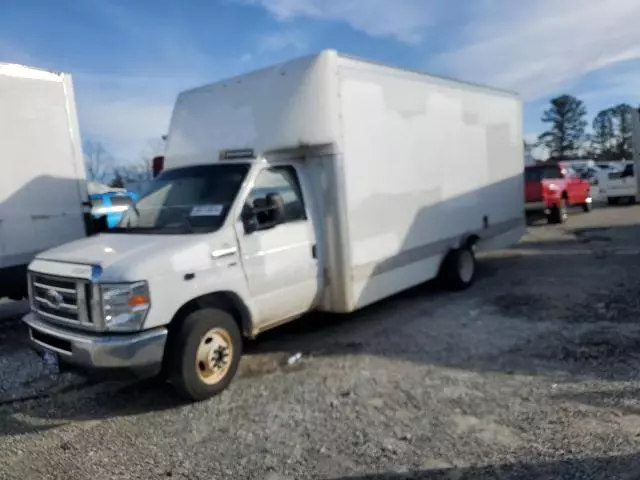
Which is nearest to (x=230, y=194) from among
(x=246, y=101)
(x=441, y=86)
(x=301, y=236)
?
(x=301, y=236)

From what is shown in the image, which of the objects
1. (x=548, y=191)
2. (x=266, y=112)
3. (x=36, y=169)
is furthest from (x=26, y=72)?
(x=548, y=191)

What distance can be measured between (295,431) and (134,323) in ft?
5.14

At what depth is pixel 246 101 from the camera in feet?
21.1

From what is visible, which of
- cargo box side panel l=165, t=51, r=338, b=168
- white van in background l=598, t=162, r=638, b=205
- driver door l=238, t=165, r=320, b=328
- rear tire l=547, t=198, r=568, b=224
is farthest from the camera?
white van in background l=598, t=162, r=638, b=205

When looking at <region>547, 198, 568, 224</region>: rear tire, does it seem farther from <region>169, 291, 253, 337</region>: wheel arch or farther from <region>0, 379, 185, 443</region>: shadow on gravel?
<region>0, 379, 185, 443</region>: shadow on gravel

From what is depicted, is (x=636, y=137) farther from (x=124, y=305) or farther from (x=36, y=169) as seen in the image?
(x=124, y=305)

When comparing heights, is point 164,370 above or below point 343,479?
above

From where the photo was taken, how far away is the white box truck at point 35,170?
7.72 metres

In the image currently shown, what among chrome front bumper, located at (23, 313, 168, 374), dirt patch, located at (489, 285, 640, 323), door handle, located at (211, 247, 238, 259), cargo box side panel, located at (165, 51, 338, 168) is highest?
cargo box side panel, located at (165, 51, 338, 168)

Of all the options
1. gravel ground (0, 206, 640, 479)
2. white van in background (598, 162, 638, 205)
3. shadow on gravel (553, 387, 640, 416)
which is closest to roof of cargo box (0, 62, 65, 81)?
gravel ground (0, 206, 640, 479)

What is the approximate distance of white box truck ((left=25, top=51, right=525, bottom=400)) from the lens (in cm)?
473

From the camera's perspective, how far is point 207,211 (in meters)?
5.48

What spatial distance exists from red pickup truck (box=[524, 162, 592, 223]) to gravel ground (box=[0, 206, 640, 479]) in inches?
405

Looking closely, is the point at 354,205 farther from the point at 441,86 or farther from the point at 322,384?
the point at 441,86
